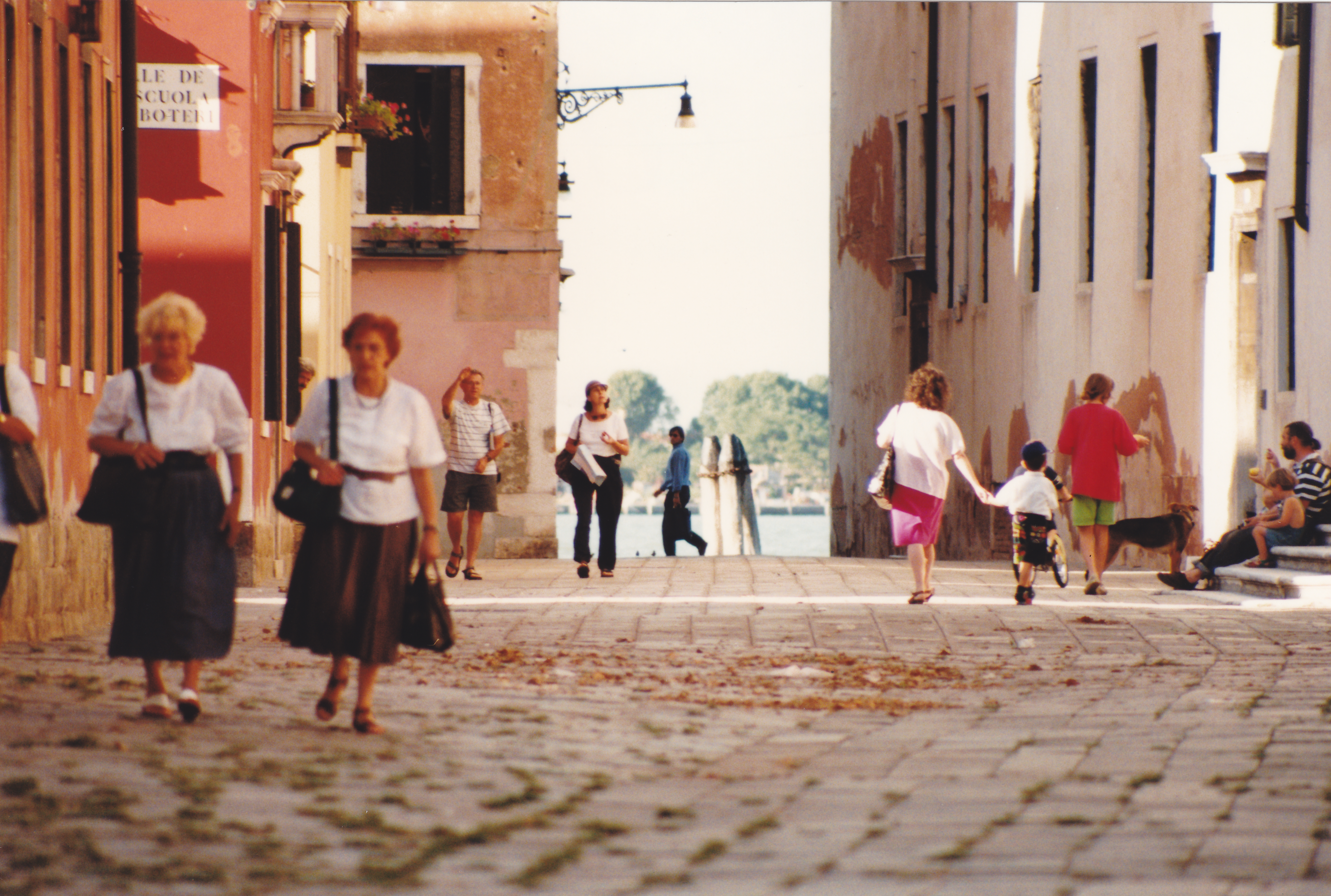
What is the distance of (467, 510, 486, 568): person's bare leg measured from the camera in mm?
17438

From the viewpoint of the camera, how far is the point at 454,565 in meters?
18.1

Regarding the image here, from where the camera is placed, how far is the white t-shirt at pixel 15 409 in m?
7.61

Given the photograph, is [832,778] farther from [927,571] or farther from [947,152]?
[947,152]

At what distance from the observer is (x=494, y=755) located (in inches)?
261


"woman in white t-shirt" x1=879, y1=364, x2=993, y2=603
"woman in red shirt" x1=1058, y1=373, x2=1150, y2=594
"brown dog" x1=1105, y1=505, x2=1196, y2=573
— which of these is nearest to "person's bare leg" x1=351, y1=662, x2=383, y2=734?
"woman in white t-shirt" x1=879, y1=364, x2=993, y2=603

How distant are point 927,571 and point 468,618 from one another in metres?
3.32

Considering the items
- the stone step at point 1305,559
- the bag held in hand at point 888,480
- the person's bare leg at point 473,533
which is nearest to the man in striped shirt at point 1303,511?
the stone step at point 1305,559

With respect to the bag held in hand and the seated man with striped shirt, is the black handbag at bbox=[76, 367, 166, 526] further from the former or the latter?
the seated man with striped shirt

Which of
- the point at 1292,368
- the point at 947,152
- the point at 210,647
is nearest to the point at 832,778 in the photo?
the point at 210,647

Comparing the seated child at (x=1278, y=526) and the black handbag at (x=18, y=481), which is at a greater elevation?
the black handbag at (x=18, y=481)

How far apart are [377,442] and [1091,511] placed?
9699 mm

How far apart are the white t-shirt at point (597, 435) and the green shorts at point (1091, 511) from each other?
3.72m

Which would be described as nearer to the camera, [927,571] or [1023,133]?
[927,571]

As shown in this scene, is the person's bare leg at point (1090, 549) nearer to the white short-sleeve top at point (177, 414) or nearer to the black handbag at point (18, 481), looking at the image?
the white short-sleeve top at point (177, 414)
